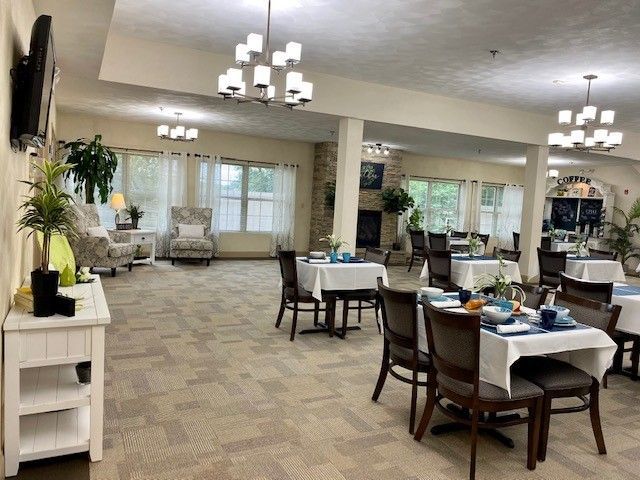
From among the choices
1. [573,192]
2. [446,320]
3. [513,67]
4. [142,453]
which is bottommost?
[142,453]

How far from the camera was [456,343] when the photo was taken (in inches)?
98.7

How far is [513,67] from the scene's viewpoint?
5.54 meters

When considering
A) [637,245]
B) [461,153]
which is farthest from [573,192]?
[461,153]

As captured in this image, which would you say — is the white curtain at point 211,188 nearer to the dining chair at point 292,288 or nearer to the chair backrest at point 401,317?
the dining chair at point 292,288

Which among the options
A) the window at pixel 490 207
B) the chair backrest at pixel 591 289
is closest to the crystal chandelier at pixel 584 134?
the chair backrest at pixel 591 289

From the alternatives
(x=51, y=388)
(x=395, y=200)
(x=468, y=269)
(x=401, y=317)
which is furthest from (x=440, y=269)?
(x=395, y=200)

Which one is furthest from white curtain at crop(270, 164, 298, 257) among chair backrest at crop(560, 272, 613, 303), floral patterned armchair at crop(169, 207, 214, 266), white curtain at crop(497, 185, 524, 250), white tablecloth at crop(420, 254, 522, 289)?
chair backrest at crop(560, 272, 613, 303)

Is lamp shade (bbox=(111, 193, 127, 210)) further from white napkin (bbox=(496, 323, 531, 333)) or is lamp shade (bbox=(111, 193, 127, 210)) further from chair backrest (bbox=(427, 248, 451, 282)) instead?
white napkin (bbox=(496, 323, 531, 333))

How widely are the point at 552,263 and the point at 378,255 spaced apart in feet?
9.12

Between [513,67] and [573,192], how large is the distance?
9.58 m

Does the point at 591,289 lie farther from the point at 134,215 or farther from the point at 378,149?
the point at 134,215

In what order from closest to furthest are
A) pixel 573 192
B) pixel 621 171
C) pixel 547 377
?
pixel 547 377, pixel 621 171, pixel 573 192

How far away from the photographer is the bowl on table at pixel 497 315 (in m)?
2.78

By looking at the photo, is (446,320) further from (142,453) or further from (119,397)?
(119,397)
